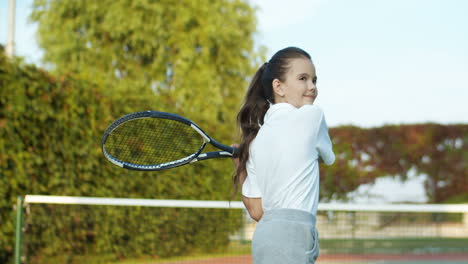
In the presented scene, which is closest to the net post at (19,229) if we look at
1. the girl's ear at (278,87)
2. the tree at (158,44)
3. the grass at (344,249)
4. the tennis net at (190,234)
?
the tennis net at (190,234)

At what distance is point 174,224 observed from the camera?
7.48 m

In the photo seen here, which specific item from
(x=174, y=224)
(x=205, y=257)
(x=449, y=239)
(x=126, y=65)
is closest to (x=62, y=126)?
(x=174, y=224)

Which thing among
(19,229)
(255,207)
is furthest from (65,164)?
(255,207)

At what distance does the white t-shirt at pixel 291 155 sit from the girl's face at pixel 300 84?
59 mm

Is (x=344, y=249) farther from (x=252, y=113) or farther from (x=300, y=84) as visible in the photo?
(x=300, y=84)

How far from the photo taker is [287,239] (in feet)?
7.07

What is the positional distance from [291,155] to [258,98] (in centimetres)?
46

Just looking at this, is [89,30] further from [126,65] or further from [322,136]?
[322,136]

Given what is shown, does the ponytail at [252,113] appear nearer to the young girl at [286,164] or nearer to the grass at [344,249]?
the young girl at [286,164]

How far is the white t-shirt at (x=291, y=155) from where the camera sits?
2203mm

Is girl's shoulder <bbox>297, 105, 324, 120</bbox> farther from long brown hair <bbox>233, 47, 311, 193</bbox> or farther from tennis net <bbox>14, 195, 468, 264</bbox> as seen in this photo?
tennis net <bbox>14, 195, 468, 264</bbox>

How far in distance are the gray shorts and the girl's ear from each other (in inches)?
19.4

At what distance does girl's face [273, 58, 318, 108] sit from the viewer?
236 centimetres

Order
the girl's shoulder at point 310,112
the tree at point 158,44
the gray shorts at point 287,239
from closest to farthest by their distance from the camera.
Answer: the gray shorts at point 287,239
the girl's shoulder at point 310,112
the tree at point 158,44
